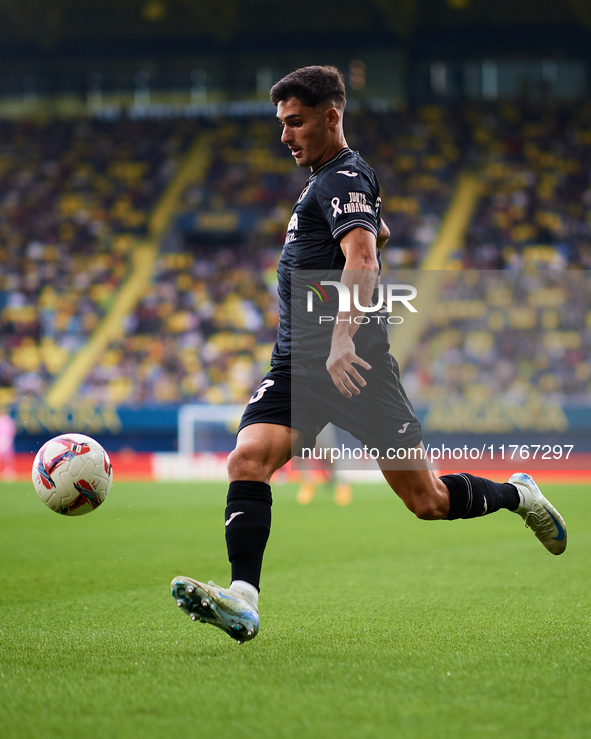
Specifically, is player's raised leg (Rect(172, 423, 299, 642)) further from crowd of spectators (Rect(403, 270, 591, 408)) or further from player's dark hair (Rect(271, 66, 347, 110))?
crowd of spectators (Rect(403, 270, 591, 408))

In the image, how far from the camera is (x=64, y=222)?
23.5m

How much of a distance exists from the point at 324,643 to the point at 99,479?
133 centimetres

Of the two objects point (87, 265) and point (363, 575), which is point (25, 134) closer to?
point (87, 265)

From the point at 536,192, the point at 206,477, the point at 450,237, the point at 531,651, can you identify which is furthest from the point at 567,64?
the point at 531,651

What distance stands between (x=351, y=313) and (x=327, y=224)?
1.63ft

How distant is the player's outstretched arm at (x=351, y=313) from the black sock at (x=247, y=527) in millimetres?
538

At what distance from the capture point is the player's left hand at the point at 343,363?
11.2 feet

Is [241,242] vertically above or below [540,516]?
above

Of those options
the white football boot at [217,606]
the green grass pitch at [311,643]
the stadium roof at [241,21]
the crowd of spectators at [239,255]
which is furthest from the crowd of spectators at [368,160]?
the white football boot at [217,606]

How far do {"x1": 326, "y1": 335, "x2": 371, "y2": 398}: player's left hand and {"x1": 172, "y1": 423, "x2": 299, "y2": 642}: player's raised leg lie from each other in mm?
319

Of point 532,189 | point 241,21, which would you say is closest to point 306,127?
point 532,189

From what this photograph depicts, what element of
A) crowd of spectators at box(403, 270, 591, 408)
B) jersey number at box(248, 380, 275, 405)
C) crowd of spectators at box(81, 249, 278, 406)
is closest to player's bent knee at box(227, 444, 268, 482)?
jersey number at box(248, 380, 275, 405)

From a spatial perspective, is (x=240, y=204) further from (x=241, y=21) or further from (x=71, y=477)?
(x=71, y=477)

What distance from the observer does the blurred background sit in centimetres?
1747
